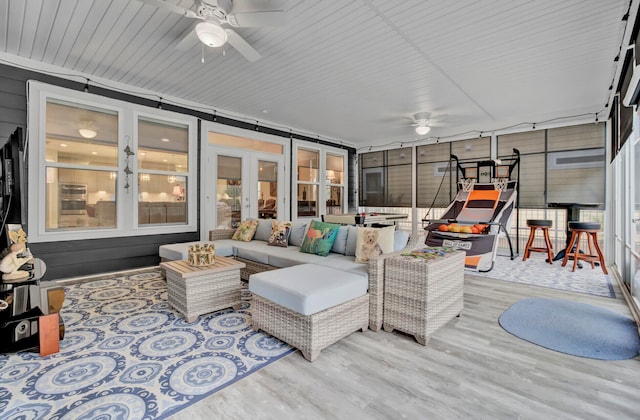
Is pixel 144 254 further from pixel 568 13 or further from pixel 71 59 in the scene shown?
pixel 568 13

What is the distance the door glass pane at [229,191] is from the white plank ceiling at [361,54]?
3.53 ft

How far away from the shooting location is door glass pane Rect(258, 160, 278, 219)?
21.7ft

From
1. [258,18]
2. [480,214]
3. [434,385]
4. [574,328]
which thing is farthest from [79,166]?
[480,214]

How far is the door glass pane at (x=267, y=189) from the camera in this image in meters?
6.62

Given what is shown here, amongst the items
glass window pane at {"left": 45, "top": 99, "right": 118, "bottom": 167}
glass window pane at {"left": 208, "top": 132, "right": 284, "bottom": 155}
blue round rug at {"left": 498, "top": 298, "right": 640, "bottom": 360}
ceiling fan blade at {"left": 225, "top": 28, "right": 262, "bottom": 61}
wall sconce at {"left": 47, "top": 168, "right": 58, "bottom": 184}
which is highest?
ceiling fan blade at {"left": 225, "top": 28, "right": 262, "bottom": 61}

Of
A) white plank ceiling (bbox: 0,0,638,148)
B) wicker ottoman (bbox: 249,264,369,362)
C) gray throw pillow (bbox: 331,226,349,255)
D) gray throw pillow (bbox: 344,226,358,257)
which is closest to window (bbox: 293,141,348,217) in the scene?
white plank ceiling (bbox: 0,0,638,148)

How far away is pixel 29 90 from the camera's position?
383cm

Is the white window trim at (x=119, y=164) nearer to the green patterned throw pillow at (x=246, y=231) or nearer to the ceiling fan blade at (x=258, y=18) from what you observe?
the green patterned throw pillow at (x=246, y=231)

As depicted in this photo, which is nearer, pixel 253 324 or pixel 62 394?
pixel 62 394

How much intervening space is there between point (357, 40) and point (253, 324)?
305cm

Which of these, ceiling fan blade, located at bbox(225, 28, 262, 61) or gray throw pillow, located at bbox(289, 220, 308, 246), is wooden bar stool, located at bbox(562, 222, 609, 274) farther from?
ceiling fan blade, located at bbox(225, 28, 262, 61)

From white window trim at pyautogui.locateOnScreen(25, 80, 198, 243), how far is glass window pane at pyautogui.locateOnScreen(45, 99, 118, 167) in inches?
3.3

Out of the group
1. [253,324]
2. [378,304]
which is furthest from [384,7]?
[253,324]

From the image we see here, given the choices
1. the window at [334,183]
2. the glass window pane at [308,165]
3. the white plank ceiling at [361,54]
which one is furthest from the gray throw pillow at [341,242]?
the window at [334,183]
